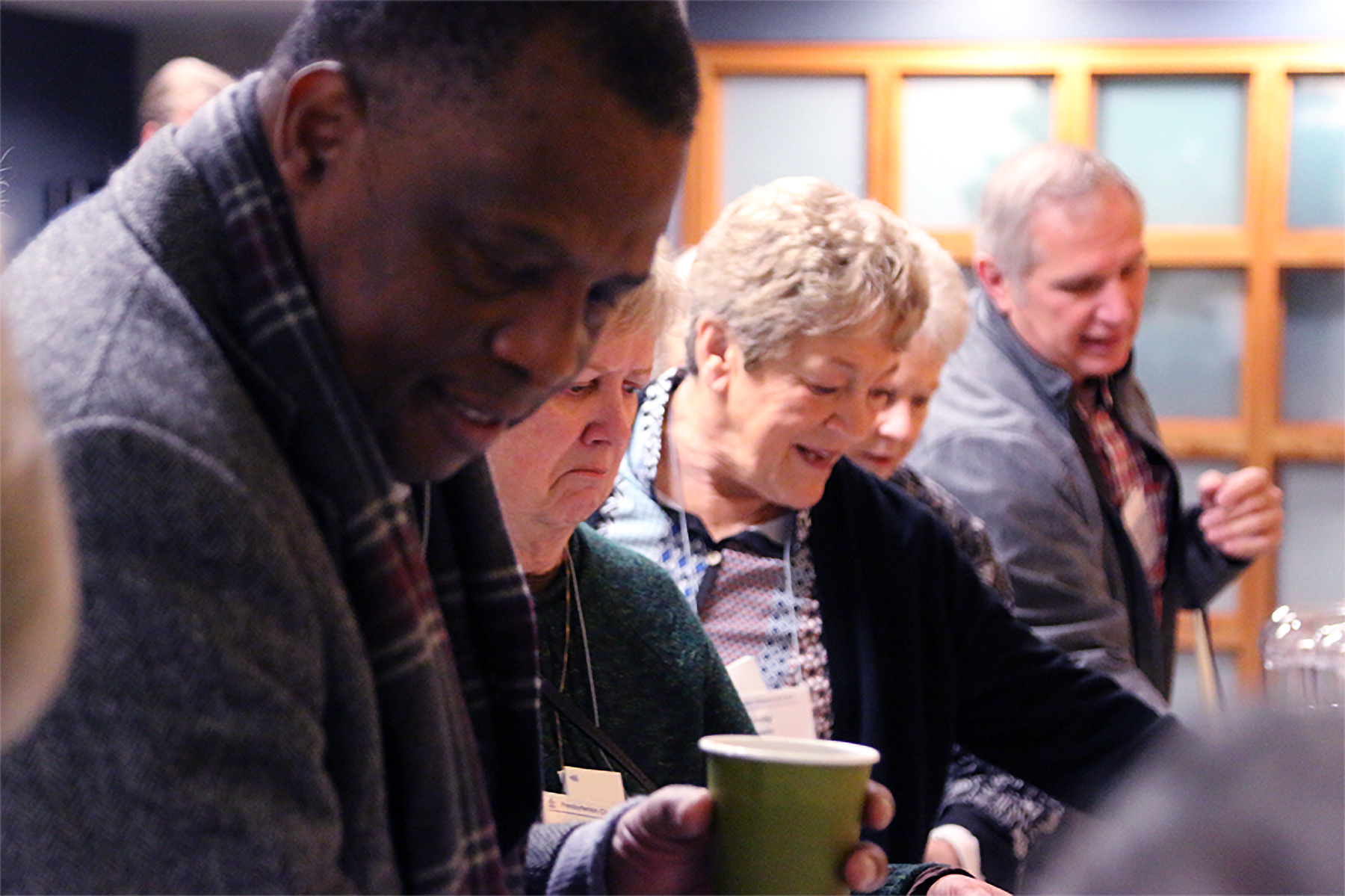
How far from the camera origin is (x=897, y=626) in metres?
2.21

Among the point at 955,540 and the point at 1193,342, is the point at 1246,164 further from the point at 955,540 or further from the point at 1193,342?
the point at 955,540

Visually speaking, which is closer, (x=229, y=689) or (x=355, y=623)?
(x=229, y=689)

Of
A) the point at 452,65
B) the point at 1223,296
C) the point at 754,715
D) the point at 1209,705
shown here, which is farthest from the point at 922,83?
the point at 1209,705

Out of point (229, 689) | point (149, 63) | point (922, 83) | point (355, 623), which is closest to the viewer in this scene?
point (229, 689)

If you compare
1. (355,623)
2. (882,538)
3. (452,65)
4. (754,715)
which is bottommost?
(754,715)

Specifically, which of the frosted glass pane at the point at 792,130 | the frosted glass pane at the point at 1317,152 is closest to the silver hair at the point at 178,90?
the frosted glass pane at the point at 792,130

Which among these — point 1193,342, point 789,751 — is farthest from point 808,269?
point 1193,342

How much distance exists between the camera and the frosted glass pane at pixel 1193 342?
5277mm

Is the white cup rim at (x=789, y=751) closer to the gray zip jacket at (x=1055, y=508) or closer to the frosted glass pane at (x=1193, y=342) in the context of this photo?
the gray zip jacket at (x=1055, y=508)

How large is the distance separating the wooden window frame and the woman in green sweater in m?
3.39

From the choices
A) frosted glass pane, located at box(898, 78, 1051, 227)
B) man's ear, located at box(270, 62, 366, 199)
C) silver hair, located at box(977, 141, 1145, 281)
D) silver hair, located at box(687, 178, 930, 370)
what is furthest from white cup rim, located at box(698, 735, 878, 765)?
frosted glass pane, located at box(898, 78, 1051, 227)

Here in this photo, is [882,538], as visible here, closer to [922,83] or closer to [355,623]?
[355,623]

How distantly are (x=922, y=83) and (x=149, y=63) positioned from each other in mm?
4077

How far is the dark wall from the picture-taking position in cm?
656
